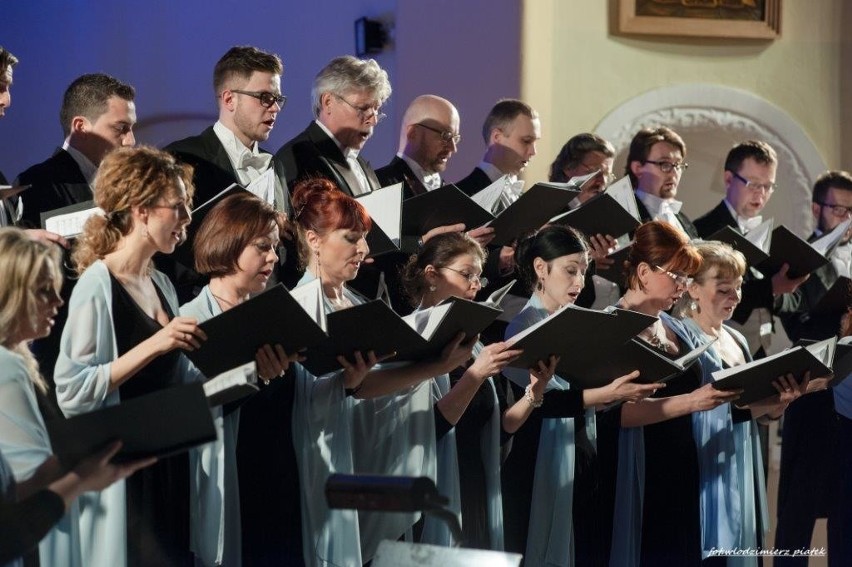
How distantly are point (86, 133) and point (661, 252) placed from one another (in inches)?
81.3

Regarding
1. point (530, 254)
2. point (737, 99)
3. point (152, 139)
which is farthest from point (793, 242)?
point (152, 139)

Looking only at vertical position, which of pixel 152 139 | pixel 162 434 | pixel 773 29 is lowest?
pixel 162 434

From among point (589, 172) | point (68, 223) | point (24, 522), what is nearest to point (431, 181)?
point (589, 172)

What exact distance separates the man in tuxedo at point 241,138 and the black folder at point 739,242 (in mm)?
1884

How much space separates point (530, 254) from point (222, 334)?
5.45ft

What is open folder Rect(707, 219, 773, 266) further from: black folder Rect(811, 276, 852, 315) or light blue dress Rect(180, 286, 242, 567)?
light blue dress Rect(180, 286, 242, 567)

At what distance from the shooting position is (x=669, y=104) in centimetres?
938

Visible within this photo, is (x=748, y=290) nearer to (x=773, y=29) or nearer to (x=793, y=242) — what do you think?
(x=793, y=242)

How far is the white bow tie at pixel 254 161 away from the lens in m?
5.21

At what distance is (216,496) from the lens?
4.07m

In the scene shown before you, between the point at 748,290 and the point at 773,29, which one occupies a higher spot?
the point at 773,29

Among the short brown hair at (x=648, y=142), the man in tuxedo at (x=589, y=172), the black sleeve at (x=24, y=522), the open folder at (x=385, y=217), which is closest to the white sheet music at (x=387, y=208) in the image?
the open folder at (x=385, y=217)

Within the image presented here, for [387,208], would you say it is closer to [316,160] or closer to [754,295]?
[316,160]

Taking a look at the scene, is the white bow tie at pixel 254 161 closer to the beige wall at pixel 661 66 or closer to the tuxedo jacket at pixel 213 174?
the tuxedo jacket at pixel 213 174
